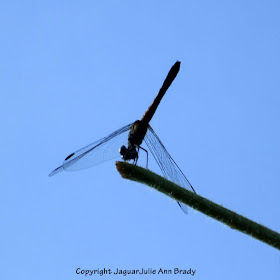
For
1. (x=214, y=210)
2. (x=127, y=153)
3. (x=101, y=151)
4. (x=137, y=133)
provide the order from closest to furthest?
(x=214, y=210) → (x=127, y=153) → (x=137, y=133) → (x=101, y=151)

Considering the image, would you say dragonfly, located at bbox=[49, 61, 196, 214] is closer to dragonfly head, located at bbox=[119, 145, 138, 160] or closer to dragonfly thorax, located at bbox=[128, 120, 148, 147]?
dragonfly thorax, located at bbox=[128, 120, 148, 147]

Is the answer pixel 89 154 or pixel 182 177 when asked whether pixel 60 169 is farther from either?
pixel 182 177

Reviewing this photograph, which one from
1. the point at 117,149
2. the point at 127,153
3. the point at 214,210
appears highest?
the point at 117,149

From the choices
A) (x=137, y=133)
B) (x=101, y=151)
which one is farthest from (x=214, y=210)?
(x=101, y=151)

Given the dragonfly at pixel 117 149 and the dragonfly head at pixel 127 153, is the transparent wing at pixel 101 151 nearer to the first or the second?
the dragonfly at pixel 117 149

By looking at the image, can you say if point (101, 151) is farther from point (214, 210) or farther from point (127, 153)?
point (214, 210)

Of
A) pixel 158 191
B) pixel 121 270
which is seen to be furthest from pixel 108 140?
pixel 158 191

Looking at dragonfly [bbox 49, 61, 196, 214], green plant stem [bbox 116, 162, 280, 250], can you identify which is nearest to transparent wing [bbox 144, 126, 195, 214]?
dragonfly [bbox 49, 61, 196, 214]

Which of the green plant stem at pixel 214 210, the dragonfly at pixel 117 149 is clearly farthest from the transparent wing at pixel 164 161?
the green plant stem at pixel 214 210
